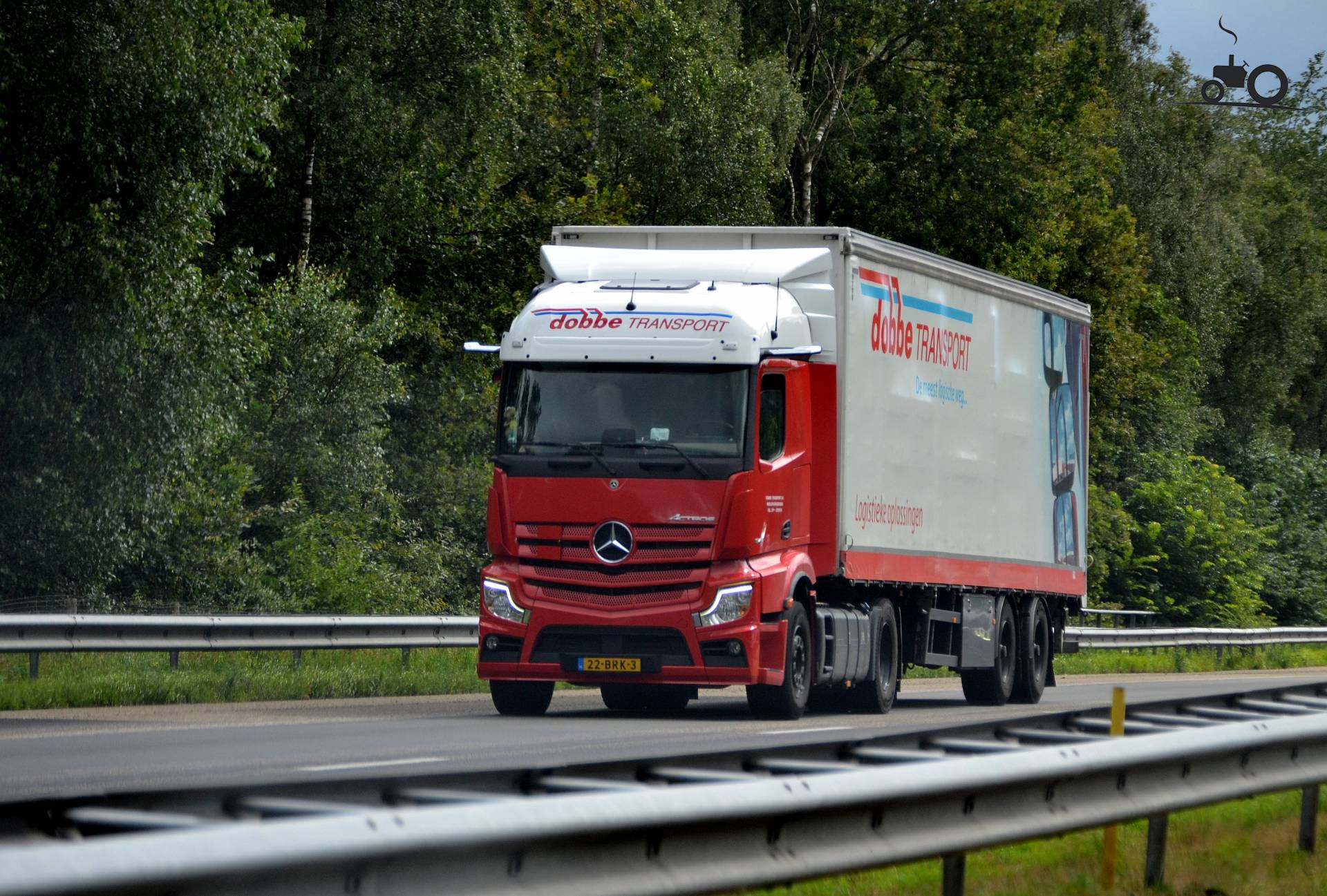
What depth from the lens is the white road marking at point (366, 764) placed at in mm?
11414

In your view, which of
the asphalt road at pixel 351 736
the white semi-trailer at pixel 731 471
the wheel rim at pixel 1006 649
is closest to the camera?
the asphalt road at pixel 351 736

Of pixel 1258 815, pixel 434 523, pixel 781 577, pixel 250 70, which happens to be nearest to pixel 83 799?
pixel 1258 815

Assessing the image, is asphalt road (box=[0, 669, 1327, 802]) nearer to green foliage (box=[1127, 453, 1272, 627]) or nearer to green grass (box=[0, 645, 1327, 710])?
green grass (box=[0, 645, 1327, 710])

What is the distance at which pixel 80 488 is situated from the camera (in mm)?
24859

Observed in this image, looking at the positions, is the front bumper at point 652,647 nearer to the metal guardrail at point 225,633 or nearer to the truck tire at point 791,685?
the truck tire at point 791,685

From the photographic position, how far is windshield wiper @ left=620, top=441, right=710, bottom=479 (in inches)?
636

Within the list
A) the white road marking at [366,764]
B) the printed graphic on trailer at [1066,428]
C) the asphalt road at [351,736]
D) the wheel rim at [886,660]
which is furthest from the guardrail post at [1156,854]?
the printed graphic on trailer at [1066,428]

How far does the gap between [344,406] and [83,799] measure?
26.5m

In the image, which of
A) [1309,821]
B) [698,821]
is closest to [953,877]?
[698,821]

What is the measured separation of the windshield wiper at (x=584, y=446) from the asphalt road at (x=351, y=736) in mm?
2003

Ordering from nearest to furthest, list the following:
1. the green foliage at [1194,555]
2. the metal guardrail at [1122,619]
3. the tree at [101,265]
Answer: the tree at [101,265] → the metal guardrail at [1122,619] → the green foliage at [1194,555]

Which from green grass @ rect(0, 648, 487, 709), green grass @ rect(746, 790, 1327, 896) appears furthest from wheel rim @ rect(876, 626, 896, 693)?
green grass @ rect(746, 790, 1327, 896)

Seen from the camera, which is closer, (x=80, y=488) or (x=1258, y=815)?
(x=1258, y=815)

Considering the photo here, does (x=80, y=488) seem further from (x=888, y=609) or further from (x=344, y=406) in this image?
(x=888, y=609)
